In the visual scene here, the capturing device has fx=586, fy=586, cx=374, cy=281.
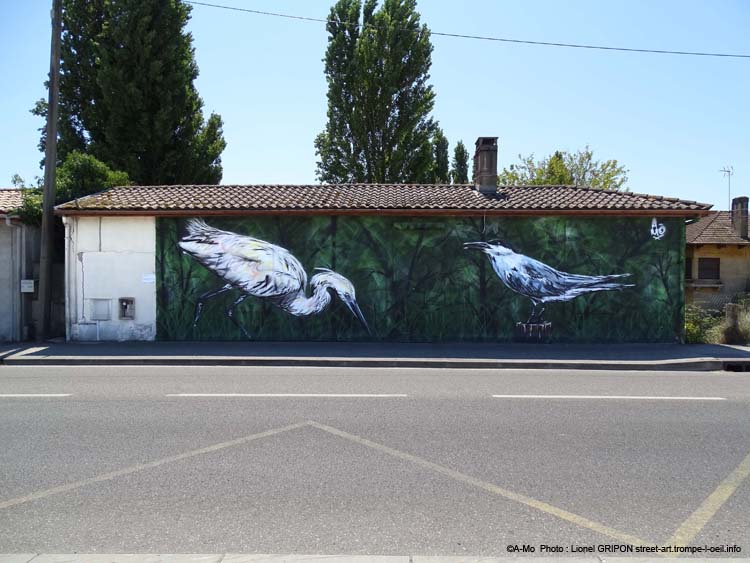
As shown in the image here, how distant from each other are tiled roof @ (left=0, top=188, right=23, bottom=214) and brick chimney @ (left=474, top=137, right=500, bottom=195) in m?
11.9

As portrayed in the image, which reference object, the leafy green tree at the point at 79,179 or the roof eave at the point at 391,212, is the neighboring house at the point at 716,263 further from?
the leafy green tree at the point at 79,179

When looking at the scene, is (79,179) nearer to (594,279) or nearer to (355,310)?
(355,310)

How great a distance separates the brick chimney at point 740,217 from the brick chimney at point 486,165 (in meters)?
20.5

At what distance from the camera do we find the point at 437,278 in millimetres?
14039

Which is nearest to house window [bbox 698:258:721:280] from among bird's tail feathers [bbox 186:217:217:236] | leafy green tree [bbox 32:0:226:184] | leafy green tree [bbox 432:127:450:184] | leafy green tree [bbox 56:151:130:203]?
leafy green tree [bbox 432:127:450:184]

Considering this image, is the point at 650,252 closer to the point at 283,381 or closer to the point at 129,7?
the point at 283,381

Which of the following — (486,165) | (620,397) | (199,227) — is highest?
(486,165)

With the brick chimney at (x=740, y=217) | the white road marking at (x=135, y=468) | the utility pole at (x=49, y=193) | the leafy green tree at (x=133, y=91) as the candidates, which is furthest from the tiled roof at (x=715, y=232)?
the white road marking at (x=135, y=468)

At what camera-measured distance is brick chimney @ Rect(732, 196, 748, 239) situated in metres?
30.0

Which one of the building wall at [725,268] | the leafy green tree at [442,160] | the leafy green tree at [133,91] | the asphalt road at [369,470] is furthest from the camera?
the leafy green tree at [442,160]

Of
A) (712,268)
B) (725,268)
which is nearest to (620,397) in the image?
(712,268)

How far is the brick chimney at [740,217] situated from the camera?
1181 inches

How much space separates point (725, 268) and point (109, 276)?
91.6 ft

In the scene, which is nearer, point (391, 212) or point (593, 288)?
point (391, 212)
